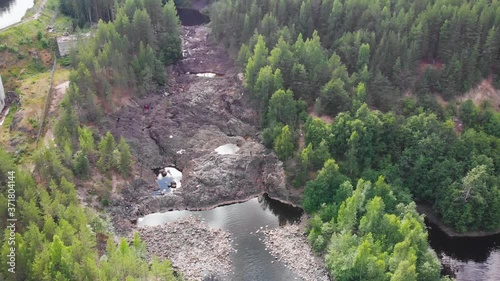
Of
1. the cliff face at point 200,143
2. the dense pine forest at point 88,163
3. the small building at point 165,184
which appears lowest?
the small building at point 165,184

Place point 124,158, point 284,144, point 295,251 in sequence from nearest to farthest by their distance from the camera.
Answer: point 295,251 < point 124,158 < point 284,144

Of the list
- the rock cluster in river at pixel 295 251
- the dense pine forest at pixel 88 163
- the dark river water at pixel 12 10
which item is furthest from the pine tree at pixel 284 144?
the dark river water at pixel 12 10

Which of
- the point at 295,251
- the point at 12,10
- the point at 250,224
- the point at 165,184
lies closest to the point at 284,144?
the point at 250,224

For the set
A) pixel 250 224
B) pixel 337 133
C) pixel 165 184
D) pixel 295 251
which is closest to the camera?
pixel 295 251

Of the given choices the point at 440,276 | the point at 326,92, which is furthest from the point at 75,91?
the point at 440,276

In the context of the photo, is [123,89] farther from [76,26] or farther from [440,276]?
[440,276]

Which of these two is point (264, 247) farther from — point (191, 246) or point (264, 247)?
point (191, 246)

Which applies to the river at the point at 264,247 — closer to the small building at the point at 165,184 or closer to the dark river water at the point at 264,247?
the dark river water at the point at 264,247
